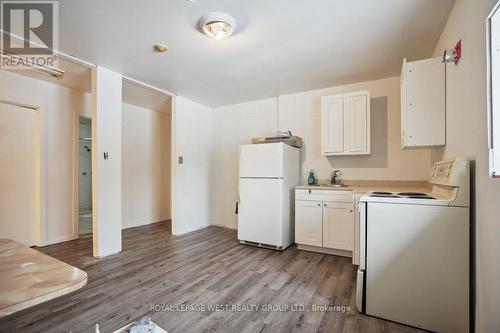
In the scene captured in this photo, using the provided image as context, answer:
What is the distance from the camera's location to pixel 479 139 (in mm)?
1415

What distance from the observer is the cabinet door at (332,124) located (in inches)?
132

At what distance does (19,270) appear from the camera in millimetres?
841

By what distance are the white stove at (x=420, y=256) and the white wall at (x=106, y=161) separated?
9.89 feet

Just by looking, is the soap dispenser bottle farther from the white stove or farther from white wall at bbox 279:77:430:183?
the white stove

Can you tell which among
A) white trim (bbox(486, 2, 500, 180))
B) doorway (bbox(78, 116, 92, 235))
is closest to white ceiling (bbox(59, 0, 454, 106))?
white trim (bbox(486, 2, 500, 180))

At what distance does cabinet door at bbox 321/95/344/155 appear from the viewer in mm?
3346

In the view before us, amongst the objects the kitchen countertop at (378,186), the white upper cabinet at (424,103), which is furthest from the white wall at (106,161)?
the white upper cabinet at (424,103)

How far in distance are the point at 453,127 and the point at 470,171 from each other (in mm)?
464

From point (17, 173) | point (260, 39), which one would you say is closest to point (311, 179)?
point (260, 39)

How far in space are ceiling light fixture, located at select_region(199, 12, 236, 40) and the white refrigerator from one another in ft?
5.38

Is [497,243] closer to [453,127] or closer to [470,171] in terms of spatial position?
[470,171]

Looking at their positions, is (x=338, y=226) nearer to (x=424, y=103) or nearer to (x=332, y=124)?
(x=332, y=124)

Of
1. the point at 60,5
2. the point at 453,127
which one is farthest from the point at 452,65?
the point at 60,5

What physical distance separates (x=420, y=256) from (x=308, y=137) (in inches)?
98.9
